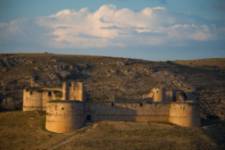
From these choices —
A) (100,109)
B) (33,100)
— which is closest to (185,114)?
(100,109)

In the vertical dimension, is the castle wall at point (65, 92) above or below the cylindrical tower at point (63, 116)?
above

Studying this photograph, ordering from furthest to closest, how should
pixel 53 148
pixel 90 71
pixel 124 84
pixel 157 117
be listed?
pixel 90 71
pixel 124 84
pixel 157 117
pixel 53 148

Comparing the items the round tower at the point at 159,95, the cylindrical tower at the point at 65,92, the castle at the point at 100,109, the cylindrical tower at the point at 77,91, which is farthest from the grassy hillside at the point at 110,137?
the round tower at the point at 159,95

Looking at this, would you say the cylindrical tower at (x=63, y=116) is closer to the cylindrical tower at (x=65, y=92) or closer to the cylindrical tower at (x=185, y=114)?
the cylindrical tower at (x=65, y=92)

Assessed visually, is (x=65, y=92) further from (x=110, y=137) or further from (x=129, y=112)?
(x=110, y=137)

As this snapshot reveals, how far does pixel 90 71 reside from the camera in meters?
108

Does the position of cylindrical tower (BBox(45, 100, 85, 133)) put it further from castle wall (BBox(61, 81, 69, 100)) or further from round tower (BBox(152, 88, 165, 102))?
round tower (BBox(152, 88, 165, 102))

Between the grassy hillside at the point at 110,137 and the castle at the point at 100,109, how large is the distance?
5.28ft

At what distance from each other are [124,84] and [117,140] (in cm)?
3599

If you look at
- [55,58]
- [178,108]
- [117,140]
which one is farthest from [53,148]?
[55,58]

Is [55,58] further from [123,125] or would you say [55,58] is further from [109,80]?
[123,125]

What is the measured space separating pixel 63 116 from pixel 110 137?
239 inches

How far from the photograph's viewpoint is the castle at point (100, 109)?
68.9 meters

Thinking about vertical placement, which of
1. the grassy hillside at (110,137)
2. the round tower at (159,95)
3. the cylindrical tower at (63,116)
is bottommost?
the grassy hillside at (110,137)
